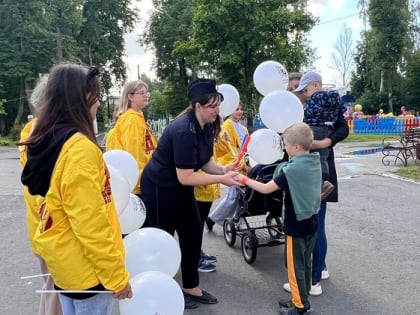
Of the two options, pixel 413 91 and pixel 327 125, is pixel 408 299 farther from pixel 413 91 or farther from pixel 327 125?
pixel 413 91

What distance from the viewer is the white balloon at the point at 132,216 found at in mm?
3197

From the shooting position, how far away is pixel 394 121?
84.1 ft

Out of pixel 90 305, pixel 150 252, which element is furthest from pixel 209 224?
pixel 90 305

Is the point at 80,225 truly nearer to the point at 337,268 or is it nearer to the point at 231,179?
the point at 231,179

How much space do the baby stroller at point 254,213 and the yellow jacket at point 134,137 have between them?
116 centimetres

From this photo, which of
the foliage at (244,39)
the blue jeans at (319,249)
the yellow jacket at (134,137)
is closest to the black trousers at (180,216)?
the yellow jacket at (134,137)

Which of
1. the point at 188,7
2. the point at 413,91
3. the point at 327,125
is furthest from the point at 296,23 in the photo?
the point at 327,125

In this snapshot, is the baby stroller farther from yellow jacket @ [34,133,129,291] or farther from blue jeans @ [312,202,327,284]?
yellow jacket @ [34,133,129,291]

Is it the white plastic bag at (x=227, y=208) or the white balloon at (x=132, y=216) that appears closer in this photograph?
the white balloon at (x=132, y=216)

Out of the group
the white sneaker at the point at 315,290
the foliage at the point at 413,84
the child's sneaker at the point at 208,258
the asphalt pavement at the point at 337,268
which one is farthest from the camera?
the foliage at the point at 413,84

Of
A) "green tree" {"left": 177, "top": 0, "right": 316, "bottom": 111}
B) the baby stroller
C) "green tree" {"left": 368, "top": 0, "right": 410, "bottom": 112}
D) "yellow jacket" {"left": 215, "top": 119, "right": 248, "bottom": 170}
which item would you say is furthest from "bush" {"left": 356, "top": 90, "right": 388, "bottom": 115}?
the baby stroller

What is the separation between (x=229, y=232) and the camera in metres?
5.25

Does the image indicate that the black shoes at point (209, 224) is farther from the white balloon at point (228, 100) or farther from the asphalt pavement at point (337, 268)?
the white balloon at point (228, 100)

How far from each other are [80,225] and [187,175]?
4.78ft
